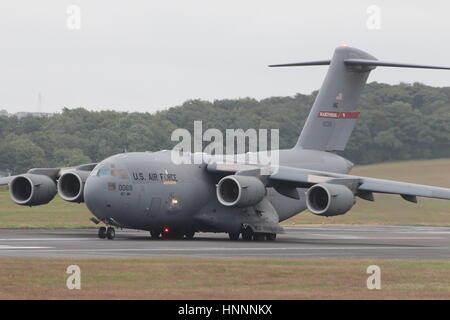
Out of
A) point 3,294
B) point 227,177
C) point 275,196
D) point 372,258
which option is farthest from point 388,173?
point 3,294

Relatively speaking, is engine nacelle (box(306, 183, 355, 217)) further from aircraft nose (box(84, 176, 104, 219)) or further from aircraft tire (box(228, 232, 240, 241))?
aircraft nose (box(84, 176, 104, 219))

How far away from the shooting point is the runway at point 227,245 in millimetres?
29953

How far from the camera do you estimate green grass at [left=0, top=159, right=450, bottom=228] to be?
50031 millimetres

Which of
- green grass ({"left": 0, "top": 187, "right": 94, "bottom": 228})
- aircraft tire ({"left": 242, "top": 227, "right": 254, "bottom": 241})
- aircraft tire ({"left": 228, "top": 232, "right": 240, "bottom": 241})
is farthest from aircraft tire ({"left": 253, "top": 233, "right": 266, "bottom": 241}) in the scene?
green grass ({"left": 0, "top": 187, "right": 94, "bottom": 228})

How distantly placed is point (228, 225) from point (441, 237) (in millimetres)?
9745

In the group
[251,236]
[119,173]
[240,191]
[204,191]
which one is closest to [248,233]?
[251,236]

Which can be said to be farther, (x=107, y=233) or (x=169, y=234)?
(x=169, y=234)

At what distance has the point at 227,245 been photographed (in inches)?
1390

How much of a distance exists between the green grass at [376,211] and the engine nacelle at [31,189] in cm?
645

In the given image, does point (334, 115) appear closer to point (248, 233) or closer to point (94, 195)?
point (248, 233)

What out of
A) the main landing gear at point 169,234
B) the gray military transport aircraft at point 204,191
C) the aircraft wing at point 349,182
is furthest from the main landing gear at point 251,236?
the aircraft wing at point 349,182

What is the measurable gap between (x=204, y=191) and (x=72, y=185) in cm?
519
